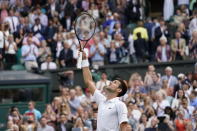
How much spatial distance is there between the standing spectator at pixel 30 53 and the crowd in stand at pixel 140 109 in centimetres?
236

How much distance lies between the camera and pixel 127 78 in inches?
1101

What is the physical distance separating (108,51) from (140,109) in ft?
16.3

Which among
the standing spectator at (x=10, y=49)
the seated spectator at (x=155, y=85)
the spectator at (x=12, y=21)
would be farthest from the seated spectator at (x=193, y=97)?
the spectator at (x=12, y=21)

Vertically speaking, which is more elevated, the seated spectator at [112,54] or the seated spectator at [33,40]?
the seated spectator at [33,40]

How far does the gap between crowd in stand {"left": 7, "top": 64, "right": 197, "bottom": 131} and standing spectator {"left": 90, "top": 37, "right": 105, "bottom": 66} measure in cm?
183

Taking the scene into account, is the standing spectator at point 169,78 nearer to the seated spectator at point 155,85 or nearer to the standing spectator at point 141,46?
the seated spectator at point 155,85

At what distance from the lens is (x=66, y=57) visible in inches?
1106

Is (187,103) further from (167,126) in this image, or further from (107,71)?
(107,71)

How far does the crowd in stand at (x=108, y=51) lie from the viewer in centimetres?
2311

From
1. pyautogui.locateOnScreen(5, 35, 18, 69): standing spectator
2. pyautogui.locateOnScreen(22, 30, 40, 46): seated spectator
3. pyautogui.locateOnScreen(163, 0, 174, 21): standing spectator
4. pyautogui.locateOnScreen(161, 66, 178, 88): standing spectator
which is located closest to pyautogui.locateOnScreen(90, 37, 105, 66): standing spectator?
pyautogui.locateOnScreen(22, 30, 40, 46): seated spectator

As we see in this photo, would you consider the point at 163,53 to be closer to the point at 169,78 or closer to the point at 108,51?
the point at 108,51

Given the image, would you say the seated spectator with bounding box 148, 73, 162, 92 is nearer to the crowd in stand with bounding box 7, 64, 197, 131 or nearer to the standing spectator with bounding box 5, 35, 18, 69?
the crowd in stand with bounding box 7, 64, 197, 131

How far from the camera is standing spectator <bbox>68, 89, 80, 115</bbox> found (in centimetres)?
2478

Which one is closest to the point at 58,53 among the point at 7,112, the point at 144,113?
the point at 7,112
